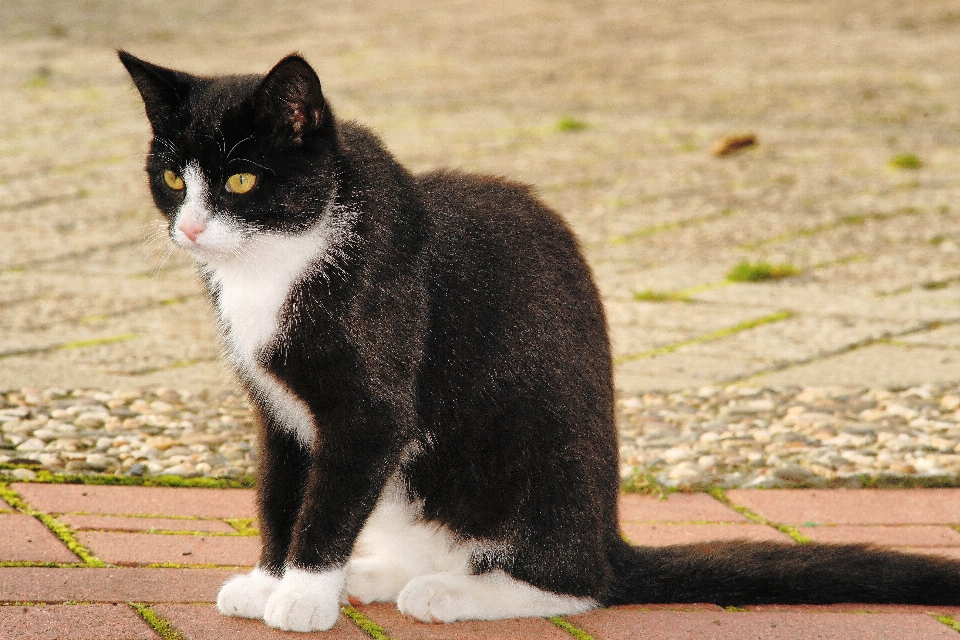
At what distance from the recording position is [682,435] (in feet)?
11.1

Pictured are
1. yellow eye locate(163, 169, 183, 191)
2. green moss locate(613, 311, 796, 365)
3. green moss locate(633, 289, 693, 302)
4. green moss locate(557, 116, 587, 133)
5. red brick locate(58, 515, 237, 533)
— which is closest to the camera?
yellow eye locate(163, 169, 183, 191)

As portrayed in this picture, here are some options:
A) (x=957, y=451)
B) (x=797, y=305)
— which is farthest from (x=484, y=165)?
(x=957, y=451)

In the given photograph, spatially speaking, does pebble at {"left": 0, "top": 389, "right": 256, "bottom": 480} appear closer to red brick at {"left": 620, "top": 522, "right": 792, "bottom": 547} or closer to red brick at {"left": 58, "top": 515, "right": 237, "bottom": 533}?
red brick at {"left": 58, "top": 515, "right": 237, "bottom": 533}

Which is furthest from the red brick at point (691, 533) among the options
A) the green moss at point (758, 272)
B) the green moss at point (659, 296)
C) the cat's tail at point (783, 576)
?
the green moss at point (758, 272)

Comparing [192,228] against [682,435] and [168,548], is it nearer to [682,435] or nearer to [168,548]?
[168,548]

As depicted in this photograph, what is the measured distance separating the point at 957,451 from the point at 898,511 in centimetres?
42

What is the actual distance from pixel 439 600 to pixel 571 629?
257 millimetres

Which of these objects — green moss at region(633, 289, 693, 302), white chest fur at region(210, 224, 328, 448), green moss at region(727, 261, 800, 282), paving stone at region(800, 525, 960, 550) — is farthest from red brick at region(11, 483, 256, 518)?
green moss at region(727, 261, 800, 282)

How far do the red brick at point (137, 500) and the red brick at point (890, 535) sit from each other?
4.36 feet

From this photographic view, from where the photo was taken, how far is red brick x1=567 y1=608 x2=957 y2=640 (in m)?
2.26

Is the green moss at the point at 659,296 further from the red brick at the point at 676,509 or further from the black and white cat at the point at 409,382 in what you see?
the black and white cat at the point at 409,382

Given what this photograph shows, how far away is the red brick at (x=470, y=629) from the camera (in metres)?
2.25

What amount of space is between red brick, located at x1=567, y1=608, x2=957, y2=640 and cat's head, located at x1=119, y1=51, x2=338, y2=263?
3.15ft

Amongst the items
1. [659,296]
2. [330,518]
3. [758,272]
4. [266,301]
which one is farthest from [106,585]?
[758,272]
